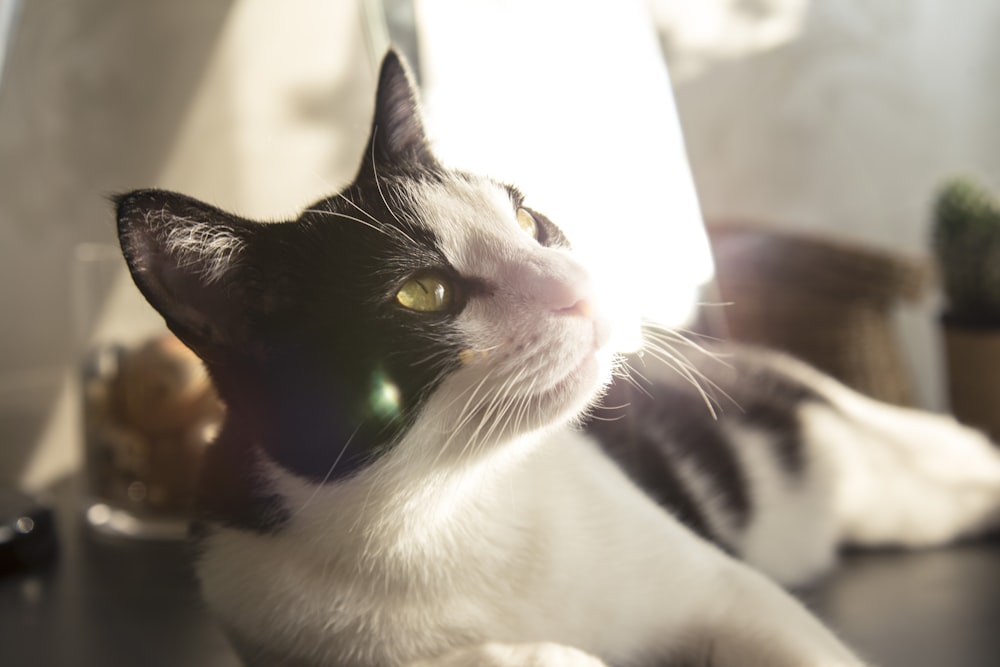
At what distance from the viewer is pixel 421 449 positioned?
37 cm

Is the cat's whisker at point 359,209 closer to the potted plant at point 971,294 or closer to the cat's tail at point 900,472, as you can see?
the cat's tail at point 900,472

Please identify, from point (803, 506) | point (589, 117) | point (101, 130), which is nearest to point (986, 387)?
point (803, 506)

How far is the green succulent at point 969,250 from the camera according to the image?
93cm

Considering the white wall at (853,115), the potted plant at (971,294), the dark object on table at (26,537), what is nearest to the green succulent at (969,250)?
the potted plant at (971,294)

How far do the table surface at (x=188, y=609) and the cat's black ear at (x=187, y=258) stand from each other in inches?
7.3

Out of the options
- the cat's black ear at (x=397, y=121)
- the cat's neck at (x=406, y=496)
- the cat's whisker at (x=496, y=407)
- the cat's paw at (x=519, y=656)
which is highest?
the cat's black ear at (x=397, y=121)

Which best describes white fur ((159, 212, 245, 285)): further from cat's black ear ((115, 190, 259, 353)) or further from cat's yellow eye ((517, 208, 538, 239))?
cat's yellow eye ((517, 208, 538, 239))

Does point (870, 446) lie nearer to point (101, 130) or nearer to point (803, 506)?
point (803, 506)

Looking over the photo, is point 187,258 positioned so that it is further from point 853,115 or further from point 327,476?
point 853,115

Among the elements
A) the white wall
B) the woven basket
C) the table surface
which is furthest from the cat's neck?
the white wall

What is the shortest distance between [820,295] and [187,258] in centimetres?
80

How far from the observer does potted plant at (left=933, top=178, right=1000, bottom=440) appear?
94 centimetres

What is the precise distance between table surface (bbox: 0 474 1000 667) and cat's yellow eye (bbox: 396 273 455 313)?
219 millimetres

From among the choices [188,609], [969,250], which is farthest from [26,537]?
[969,250]
